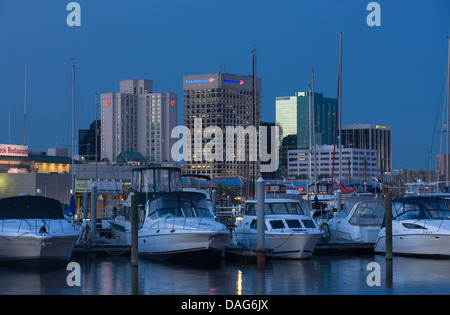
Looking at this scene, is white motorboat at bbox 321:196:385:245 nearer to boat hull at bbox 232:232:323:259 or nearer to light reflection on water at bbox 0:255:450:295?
boat hull at bbox 232:232:323:259

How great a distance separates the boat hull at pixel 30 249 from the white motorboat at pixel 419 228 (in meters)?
15.2

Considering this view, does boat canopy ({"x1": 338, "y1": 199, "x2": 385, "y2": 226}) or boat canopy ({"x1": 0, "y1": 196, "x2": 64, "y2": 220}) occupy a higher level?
boat canopy ({"x1": 0, "y1": 196, "x2": 64, "y2": 220})

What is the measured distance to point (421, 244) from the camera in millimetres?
35344

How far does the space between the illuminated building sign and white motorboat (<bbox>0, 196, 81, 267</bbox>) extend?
280 ft

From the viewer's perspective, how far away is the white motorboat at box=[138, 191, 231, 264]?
3238cm

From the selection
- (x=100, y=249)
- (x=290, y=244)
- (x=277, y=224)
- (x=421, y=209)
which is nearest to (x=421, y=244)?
(x=421, y=209)

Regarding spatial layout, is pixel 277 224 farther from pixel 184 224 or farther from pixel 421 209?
pixel 421 209

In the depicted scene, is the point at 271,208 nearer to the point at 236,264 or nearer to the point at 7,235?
the point at 236,264

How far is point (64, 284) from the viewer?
1038 inches

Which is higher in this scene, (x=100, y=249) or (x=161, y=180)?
(x=161, y=180)

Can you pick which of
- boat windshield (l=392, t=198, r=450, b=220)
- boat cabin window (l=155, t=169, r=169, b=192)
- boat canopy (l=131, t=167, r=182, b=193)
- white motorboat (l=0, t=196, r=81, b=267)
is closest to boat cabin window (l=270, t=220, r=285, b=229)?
boat windshield (l=392, t=198, r=450, b=220)

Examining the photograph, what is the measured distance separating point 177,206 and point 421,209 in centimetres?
1148

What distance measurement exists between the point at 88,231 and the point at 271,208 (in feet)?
27.9
